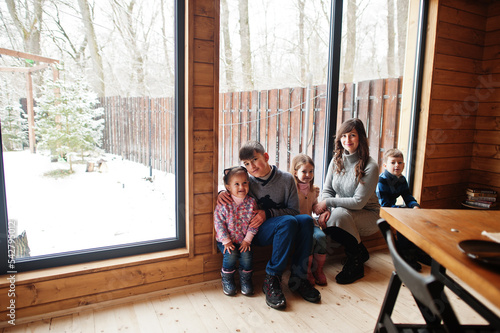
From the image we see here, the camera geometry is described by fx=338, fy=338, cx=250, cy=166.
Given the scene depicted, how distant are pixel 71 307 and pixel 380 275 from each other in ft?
6.25

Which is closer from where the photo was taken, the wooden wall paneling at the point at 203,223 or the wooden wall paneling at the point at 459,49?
the wooden wall paneling at the point at 203,223

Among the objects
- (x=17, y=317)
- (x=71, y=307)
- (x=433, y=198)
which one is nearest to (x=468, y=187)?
(x=433, y=198)

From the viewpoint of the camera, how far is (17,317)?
1.68 m

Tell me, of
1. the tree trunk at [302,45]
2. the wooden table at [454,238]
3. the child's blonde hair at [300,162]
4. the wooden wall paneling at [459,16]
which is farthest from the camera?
the wooden wall paneling at [459,16]

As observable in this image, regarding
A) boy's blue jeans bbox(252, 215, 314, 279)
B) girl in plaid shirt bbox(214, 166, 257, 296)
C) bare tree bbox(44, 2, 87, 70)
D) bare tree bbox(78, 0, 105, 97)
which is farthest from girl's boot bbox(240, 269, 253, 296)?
bare tree bbox(44, 2, 87, 70)

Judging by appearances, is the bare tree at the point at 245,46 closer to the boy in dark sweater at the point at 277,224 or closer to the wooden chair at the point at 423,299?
the boy in dark sweater at the point at 277,224

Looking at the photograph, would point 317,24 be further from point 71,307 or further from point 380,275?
point 71,307

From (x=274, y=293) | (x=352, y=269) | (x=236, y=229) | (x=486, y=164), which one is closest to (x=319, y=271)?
(x=352, y=269)

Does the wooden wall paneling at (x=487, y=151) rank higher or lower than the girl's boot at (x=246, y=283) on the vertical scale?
higher

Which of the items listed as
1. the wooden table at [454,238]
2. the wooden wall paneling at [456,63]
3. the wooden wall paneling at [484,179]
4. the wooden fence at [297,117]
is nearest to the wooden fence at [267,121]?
the wooden fence at [297,117]

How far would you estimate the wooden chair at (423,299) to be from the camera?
2.40 ft

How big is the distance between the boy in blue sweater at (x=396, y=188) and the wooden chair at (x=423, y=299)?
138cm

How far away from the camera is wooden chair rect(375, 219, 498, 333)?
73 centimetres

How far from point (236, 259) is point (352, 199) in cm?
87
